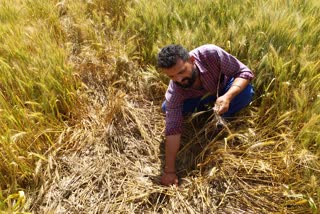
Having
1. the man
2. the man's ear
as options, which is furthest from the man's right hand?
the man's ear

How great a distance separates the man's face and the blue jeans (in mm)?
161

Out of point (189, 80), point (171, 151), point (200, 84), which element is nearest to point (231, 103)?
point (200, 84)

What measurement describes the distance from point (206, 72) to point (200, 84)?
105 mm

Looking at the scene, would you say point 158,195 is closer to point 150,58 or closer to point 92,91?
point 92,91

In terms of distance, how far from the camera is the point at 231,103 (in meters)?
2.01

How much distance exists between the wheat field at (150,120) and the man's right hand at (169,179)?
0.04 meters

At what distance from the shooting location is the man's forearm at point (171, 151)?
6.14ft

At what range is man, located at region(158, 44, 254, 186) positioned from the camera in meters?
1.78

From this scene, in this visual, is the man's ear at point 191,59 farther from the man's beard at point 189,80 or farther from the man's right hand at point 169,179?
the man's right hand at point 169,179

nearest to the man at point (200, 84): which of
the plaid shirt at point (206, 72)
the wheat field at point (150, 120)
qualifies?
the plaid shirt at point (206, 72)

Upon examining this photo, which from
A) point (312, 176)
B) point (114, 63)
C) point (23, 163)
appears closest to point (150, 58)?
point (114, 63)

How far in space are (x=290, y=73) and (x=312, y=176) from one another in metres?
0.72

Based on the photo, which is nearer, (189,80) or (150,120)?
(189,80)

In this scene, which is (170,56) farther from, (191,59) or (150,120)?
(150,120)
